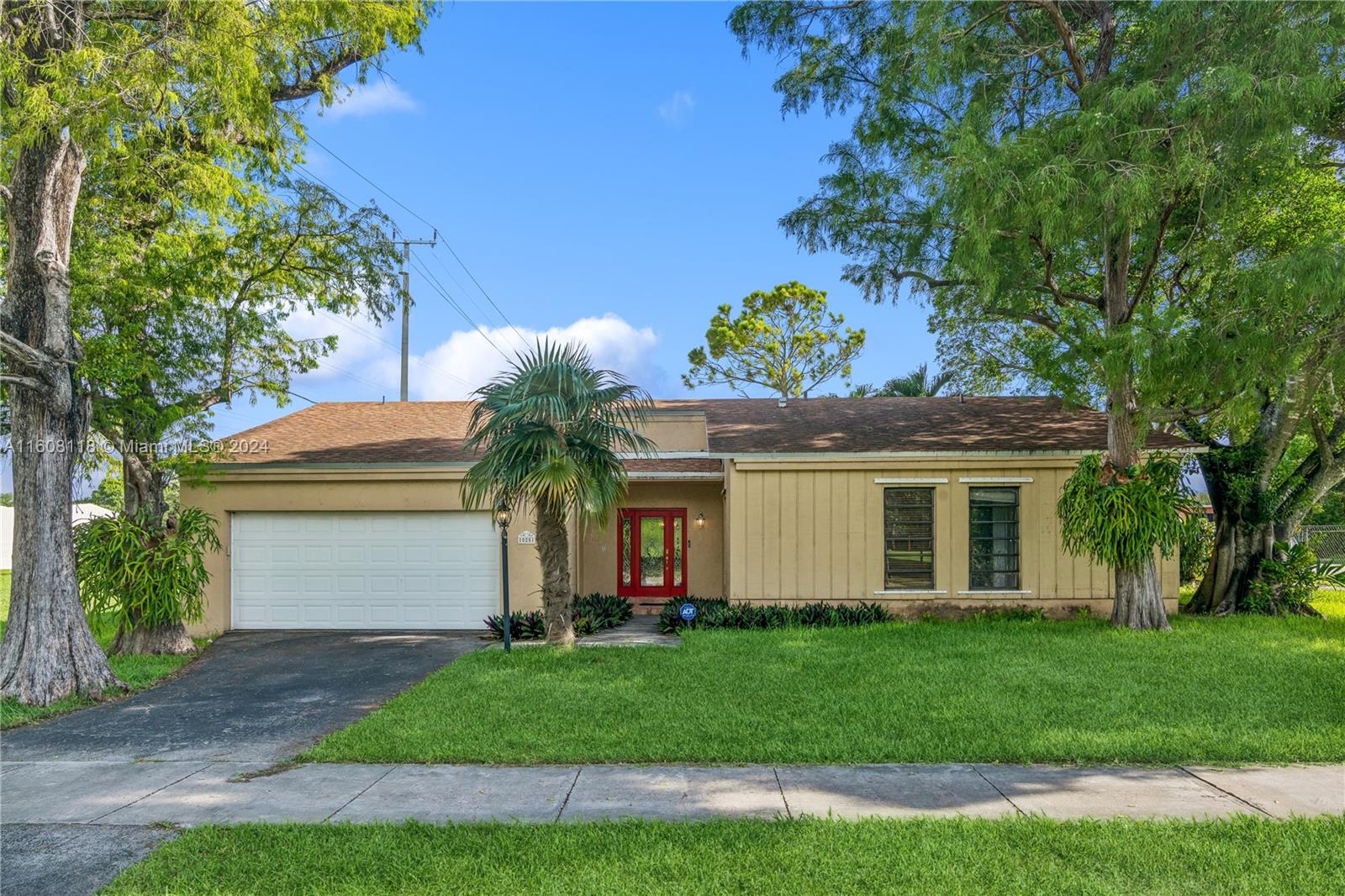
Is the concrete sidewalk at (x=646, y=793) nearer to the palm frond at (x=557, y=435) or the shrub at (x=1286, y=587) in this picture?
the palm frond at (x=557, y=435)

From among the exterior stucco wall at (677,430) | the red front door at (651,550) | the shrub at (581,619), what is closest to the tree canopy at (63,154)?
the shrub at (581,619)

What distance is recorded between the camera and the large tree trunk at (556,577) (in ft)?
33.0

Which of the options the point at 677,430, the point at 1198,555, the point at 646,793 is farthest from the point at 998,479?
the point at 646,793

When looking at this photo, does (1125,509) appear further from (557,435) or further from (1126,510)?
(557,435)

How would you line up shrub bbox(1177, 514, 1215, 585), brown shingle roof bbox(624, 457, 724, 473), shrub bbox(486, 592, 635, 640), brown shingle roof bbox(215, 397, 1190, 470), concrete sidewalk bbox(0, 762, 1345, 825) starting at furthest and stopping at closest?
shrub bbox(1177, 514, 1215, 585) → brown shingle roof bbox(624, 457, 724, 473) → brown shingle roof bbox(215, 397, 1190, 470) → shrub bbox(486, 592, 635, 640) → concrete sidewalk bbox(0, 762, 1345, 825)

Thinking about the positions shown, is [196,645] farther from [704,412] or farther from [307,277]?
[704,412]

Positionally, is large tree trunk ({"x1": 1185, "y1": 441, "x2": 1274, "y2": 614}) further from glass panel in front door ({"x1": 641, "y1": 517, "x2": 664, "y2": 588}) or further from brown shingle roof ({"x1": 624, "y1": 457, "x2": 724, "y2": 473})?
glass panel in front door ({"x1": 641, "y1": 517, "x2": 664, "y2": 588})

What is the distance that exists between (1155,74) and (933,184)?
3.28m

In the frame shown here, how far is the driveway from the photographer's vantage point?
6602 millimetres

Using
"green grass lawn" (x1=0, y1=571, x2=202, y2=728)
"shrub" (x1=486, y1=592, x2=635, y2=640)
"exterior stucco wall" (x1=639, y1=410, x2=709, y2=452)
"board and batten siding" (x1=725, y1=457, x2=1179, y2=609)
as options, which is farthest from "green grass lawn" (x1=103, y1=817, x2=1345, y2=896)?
"exterior stucco wall" (x1=639, y1=410, x2=709, y2=452)

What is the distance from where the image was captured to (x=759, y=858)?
4172 millimetres

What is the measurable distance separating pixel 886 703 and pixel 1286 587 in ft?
34.2

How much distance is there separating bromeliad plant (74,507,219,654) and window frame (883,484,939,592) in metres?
10.5

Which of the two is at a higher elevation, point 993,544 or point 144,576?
point 993,544
